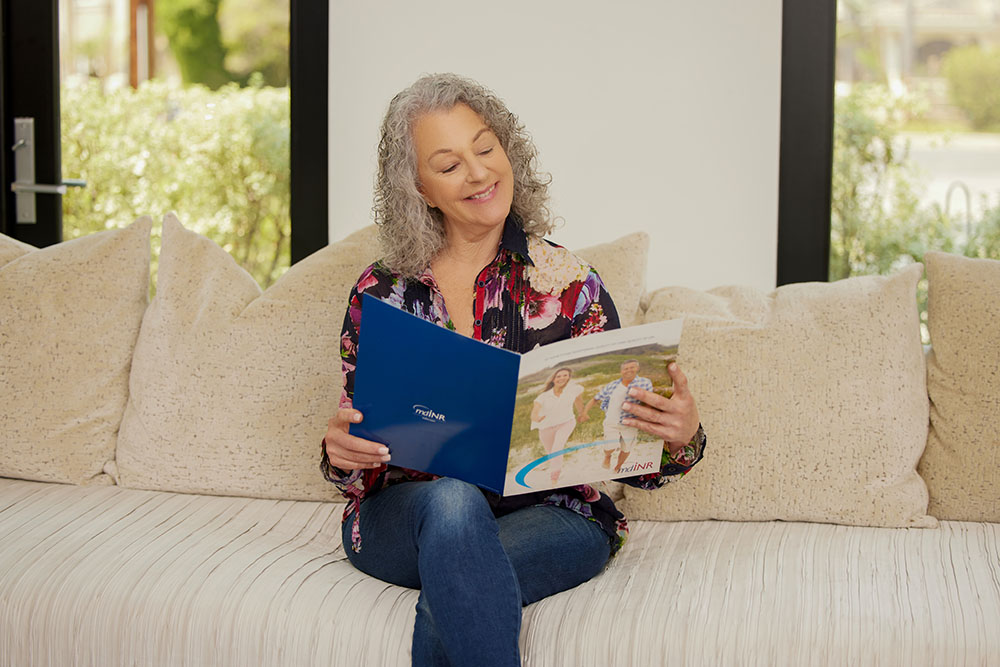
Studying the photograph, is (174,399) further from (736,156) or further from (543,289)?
(736,156)

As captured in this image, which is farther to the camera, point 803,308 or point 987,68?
point 987,68

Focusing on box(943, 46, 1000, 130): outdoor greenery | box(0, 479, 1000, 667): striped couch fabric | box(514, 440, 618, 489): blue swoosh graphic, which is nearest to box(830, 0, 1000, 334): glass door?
box(943, 46, 1000, 130): outdoor greenery

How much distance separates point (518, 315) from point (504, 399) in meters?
0.29

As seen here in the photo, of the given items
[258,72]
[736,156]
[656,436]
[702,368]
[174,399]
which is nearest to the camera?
[656,436]

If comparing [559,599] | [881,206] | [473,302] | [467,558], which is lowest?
[559,599]

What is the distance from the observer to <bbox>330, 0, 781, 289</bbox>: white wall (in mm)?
2400

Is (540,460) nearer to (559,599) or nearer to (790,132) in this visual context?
(559,599)

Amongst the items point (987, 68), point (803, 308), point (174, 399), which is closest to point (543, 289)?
point (803, 308)

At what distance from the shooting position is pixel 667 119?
2436 mm

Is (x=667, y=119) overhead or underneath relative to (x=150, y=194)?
overhead

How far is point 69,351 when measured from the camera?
2008 mm

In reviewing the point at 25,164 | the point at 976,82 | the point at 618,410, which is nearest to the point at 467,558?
the point at 618,410

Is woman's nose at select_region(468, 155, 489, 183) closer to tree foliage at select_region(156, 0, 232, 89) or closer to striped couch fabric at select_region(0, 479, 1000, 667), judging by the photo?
striped couch fabric at select_region(0, 479, 1000, 667)

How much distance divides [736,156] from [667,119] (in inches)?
7.6
